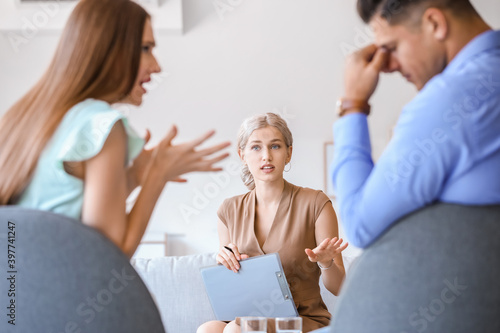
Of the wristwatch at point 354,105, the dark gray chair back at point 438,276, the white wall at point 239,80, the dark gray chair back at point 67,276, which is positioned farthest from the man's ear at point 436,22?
the white wall at point 239,80

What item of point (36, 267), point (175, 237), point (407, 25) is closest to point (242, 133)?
point (407, 25)

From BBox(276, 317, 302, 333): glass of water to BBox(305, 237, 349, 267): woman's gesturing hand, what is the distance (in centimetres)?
56

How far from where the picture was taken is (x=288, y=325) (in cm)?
142

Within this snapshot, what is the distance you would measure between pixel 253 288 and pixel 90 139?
1.29 m

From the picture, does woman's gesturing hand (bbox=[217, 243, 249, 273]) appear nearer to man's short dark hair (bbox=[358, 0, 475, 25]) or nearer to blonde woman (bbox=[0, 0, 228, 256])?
blonde woman (bbox=[0, 0, 228, 256])

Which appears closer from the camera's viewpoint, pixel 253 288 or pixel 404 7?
pixel 404 7

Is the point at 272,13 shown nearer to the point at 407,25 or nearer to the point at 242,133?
the point at 242,133

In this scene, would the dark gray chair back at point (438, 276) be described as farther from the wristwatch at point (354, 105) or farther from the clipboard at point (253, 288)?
the clipboard at point (253, 288)

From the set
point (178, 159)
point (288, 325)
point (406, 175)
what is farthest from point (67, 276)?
point (288, 325)

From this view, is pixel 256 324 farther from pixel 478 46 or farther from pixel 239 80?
pixel 239 80

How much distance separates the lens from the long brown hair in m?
1.07

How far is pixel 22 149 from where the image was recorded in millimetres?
1074

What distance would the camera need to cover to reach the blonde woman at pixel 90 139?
3.43 feet

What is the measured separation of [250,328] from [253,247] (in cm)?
111
